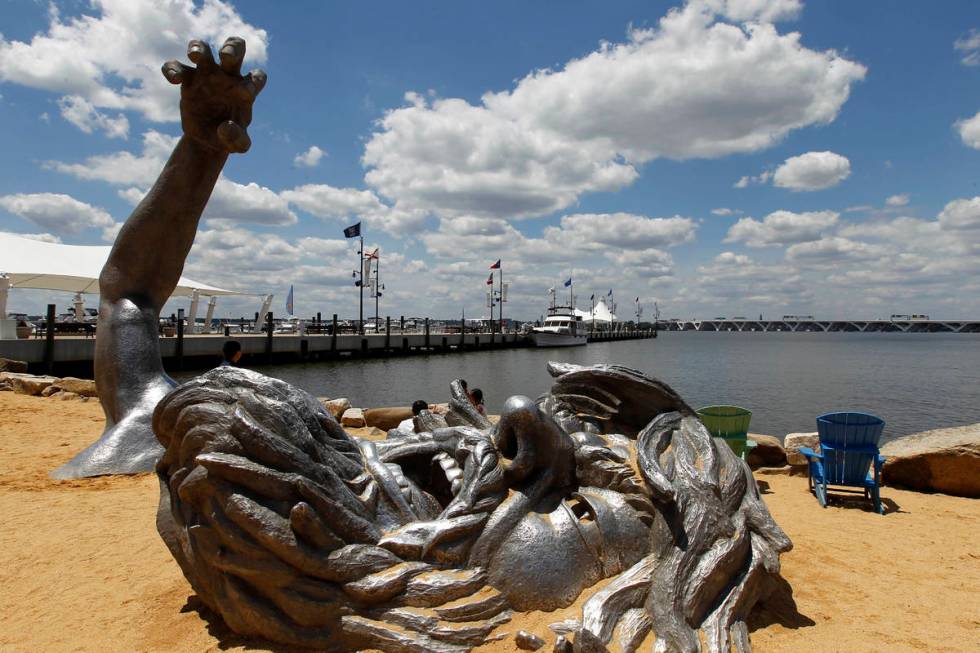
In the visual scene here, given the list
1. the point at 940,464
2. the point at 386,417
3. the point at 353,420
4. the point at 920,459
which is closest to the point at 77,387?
the point at 353,420

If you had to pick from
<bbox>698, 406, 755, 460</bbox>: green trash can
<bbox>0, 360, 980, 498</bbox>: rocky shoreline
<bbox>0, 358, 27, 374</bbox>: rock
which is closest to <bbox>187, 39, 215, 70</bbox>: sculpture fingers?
<bbox>0, 360, 980, 498</bbox>: rocky shoreline

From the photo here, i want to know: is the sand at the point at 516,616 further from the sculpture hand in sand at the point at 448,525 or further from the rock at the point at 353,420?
the rock at the point at 353,420

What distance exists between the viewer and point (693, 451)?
3.93 meters

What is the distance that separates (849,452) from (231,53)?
8406mm

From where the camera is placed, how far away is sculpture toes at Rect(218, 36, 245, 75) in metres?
7.09

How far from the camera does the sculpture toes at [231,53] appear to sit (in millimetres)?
7086

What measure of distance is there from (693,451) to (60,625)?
3.99m

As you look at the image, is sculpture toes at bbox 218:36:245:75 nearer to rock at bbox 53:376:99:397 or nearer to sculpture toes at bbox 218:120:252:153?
sculpture toes at bbox 218:120:252:153

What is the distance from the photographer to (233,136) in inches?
281

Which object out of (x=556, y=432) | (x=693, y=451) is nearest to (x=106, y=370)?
(x=556, y=432)

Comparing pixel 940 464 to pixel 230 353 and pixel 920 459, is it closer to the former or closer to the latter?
pixel 920 459

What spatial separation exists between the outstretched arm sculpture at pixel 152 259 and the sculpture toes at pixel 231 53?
18 millimetres

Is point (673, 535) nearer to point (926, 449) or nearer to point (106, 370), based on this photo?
point (926, 449)

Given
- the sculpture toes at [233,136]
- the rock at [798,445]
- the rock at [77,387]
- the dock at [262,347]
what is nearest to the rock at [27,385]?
the rock at [77,387]
